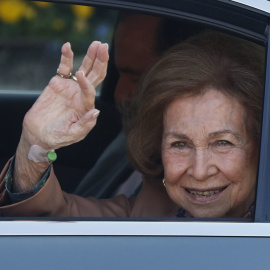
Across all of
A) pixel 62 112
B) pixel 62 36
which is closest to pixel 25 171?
pixel 62 112

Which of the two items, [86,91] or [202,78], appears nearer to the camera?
[86,91]

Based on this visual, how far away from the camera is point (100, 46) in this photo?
2307 millimetres

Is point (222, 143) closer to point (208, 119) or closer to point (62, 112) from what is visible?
point (208, 119)

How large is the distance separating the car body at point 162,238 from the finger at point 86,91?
23 centimetres

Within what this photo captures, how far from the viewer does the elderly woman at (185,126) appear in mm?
2465

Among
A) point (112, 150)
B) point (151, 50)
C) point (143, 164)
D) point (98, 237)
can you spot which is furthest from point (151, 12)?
point (112, 150)

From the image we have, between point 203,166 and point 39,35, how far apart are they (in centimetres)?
525

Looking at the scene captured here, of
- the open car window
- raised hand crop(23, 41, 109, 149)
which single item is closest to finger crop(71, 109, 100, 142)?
raised hand crop(23, 41, 109, 149)

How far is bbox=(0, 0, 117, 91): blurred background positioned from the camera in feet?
19.5

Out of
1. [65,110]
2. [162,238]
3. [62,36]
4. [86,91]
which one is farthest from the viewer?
[62,36]

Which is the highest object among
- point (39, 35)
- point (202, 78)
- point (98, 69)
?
point (39, 35)

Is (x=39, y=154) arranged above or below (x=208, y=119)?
below

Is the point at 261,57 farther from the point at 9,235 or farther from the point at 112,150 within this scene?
the point at 112,150

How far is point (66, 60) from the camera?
7.77 feet
